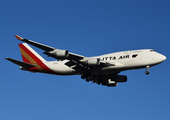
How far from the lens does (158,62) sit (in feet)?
132

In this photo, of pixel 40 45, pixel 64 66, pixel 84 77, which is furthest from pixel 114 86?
pixel 40 45

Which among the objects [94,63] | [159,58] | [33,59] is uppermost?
[33,59]

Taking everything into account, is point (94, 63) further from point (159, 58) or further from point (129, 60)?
point (159, 58)

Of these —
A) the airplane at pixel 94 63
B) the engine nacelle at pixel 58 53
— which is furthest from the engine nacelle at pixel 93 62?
the engine nacelle at pixel 58 53

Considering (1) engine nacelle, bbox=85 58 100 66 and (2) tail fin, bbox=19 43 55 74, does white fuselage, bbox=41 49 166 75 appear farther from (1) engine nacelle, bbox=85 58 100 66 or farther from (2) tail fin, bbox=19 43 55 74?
(2) tail fin, bbox=19 43 55 74

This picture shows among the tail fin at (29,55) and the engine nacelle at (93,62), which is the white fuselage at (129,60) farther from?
the tail fin at (29,55)

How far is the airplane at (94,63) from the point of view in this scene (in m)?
40.0

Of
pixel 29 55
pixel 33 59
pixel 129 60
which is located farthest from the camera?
pixel 29 55

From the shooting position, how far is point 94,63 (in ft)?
132

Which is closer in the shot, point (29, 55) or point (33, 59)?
point (33, 59)

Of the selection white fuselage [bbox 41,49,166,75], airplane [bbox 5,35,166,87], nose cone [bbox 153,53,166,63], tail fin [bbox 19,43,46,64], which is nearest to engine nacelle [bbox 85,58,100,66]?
airplane [bbox 5,35,166,87]

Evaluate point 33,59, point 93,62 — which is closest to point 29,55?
point 33,59

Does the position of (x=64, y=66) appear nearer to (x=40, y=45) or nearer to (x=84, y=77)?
(x=84, y=77)

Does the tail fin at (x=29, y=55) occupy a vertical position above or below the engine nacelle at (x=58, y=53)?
above
